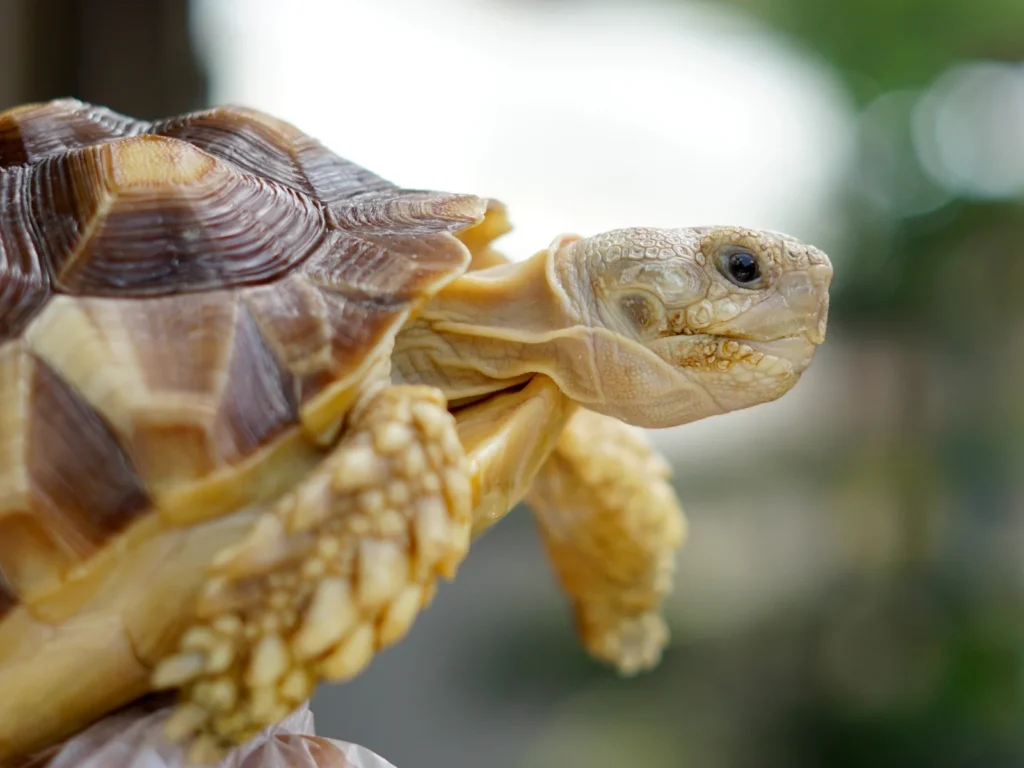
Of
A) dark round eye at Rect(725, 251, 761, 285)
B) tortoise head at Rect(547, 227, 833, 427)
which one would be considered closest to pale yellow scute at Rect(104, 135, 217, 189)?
tortoise head at Rect(547, 227, 833, 427)

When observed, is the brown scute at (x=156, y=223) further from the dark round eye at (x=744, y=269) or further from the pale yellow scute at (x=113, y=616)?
the dark round eye at (x=744, y=269)

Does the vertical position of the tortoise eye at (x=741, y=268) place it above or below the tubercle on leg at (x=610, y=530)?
above

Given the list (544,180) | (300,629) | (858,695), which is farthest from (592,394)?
(858,695)

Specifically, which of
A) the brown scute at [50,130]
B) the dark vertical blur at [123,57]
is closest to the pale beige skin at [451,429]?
the brown scute at [50,130]

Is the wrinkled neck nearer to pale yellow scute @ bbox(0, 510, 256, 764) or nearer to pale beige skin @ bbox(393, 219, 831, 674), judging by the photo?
→ pale beige skin @ bbox(393, 219, 831, 674)

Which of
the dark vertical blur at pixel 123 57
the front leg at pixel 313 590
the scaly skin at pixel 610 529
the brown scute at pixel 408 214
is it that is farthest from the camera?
the dark vertical blur at pixel 123 57

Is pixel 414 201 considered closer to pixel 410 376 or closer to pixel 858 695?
pixel 410 376

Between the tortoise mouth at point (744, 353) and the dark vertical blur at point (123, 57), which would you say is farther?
the dark vertical blur at point (123, 57)

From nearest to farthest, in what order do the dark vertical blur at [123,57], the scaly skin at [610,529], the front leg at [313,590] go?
the front leg at [313,590], the scaly skin at [610,529], the dark vertical blur at [123,57]
